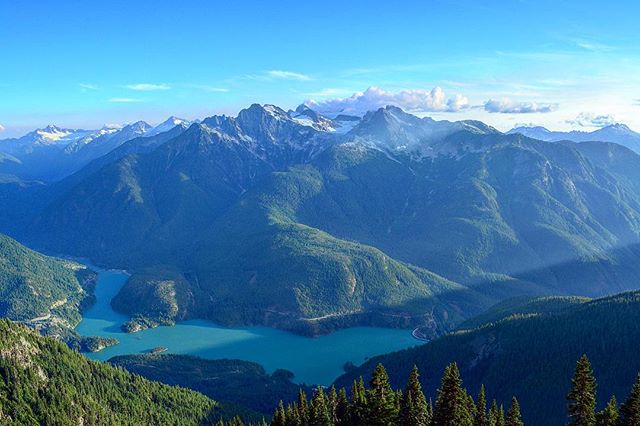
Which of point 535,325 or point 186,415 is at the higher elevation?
point 535,325

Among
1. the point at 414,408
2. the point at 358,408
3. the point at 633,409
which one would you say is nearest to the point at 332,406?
the point at 358,408

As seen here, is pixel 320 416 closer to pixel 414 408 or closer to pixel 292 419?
pixel 292 419

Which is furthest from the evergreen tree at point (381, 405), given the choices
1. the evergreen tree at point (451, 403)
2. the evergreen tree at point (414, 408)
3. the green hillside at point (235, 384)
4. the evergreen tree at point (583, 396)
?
the green hillside at point (235, 384)

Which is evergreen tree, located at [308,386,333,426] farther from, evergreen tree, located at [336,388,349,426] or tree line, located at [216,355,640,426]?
evergreen tree, located at [336,388,349,426]


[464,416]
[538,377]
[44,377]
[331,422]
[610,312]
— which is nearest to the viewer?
[464,416]

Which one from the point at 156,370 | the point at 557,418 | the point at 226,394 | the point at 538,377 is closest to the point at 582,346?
the point at 538,377

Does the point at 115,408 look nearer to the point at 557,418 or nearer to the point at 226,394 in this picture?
the point at 226,394

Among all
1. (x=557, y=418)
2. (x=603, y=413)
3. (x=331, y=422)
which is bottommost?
(x=557, y=418)

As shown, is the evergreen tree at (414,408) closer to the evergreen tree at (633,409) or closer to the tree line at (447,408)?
the tree line at (447,408)

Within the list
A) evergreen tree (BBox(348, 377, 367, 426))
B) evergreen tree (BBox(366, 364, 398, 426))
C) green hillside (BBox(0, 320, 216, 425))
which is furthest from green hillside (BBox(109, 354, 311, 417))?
evergreen tree (BBox(366, 364, 398, 426))
